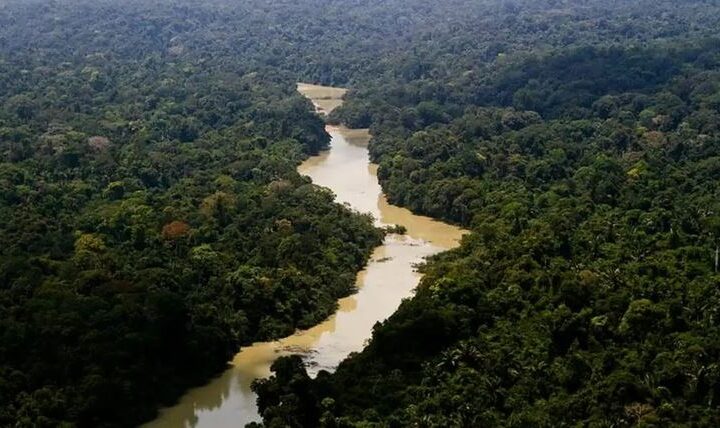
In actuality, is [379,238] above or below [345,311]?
below

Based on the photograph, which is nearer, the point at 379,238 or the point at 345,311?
the point at 345,311

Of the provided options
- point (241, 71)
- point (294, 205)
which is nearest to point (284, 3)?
point (241, 71)

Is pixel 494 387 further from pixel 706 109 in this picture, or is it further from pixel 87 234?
pixel 706 109

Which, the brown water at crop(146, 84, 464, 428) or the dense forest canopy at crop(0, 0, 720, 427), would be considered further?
the brown water at crop(146, 84, 464, 428)

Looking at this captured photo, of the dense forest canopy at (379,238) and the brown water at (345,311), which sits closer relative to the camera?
the dense forest canopy at (379,238)
